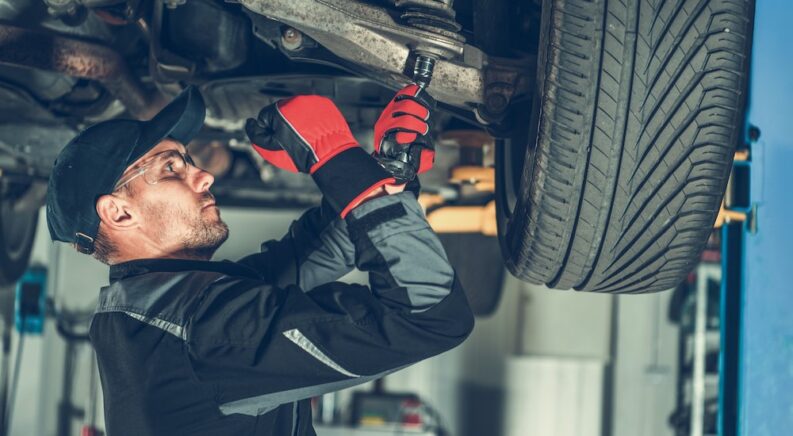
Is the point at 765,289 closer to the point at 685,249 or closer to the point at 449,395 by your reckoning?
the point at 685,249

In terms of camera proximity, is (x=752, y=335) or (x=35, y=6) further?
(x=35, y=6)

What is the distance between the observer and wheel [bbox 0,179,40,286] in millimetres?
2967

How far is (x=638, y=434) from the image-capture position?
12.8ft

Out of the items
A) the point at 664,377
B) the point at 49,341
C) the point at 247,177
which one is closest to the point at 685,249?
the point at 247,177

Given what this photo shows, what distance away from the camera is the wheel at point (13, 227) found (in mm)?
2967

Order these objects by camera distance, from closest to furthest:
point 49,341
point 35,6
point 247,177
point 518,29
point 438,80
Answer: point 438,80, point 518,29, point 35,6, point 247,177, point 49,341

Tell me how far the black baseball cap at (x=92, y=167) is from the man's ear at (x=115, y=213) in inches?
0.5

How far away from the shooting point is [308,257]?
1.92m

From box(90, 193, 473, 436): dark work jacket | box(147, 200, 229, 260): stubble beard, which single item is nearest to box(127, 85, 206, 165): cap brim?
box(147, 200, 229, 260): stubble beard

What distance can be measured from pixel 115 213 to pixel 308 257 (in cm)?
42

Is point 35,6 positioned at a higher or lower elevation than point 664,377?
higher

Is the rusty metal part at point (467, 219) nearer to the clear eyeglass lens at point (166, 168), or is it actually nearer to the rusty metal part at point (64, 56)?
the rusty metal part at point (64, 56)

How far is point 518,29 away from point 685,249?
1.77ft

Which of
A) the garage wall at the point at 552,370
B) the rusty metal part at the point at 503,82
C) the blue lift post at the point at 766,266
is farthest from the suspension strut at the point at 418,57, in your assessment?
the garage wall at the point at 552,370
